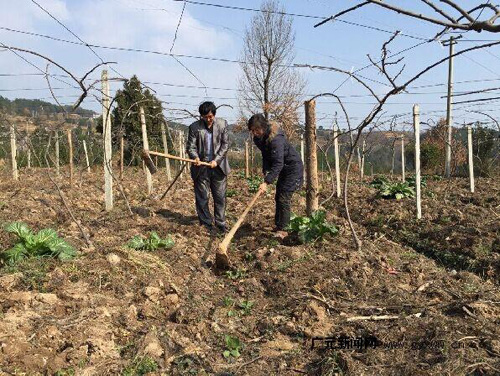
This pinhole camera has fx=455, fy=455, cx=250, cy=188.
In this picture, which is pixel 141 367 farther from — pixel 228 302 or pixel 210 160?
pixel 210 160

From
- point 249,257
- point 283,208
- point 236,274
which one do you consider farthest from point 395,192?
point 236,274

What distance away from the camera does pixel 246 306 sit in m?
3.89

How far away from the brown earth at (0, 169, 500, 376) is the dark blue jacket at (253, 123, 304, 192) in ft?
2.46

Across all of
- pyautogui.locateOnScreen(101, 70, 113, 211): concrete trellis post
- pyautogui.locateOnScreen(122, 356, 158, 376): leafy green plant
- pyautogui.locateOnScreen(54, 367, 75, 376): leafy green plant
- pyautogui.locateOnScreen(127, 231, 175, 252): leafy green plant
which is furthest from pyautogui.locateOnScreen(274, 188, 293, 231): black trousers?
pyautogui.locateOnScreen(54, 367, 75, 376): leafy green plant

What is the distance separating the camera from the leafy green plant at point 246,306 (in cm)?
383

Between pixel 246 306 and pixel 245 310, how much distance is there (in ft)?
0.17

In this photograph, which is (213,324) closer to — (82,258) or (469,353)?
(82,258)

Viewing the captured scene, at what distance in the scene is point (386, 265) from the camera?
4668mm

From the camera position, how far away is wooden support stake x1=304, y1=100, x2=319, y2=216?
6.21m

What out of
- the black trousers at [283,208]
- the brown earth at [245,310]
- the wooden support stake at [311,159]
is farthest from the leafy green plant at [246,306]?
the wooden support stake at [311,159]

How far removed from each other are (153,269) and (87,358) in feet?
5.08

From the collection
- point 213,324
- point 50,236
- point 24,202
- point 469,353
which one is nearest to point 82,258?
point 50,236

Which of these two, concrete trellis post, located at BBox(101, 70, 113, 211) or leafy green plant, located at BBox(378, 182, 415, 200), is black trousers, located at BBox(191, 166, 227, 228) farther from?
leafy green plant, located at BBox(378, 182, 415, 200)

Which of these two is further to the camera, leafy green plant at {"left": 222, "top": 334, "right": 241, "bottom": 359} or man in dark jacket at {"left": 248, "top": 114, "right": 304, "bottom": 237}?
man in dark jacket at {"left": 248, "top": 114, "right": 304, "bottom": 237}
